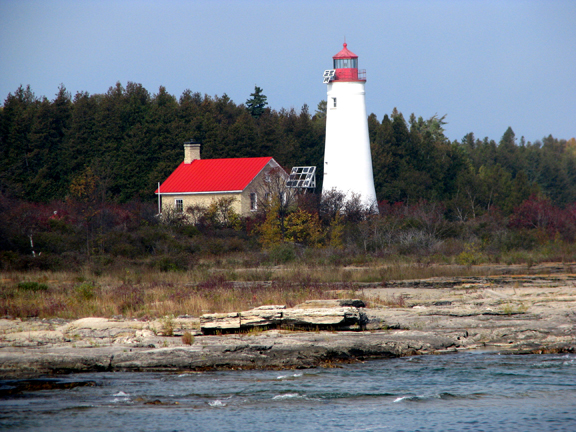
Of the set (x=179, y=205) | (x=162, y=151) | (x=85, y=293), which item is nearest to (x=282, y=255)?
Result: (x=85, y=293)

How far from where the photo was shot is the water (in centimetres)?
1030

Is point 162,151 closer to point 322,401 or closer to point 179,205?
point 179,205

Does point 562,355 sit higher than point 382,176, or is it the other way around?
point 382,176

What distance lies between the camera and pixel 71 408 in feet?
34.9

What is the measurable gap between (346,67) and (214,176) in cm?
987

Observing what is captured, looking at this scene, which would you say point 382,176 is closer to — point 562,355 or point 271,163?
point 271,163

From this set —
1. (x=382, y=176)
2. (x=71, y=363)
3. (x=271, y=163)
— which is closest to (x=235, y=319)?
(x=71, y=363)

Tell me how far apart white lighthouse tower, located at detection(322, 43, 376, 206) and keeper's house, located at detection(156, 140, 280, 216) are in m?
4.28

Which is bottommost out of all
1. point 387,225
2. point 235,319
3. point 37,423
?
point 37,423

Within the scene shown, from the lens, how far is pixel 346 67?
39000 mm

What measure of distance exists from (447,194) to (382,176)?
5.02 metres

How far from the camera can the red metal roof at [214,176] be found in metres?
40.1

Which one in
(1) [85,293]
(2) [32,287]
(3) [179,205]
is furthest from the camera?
(3) [179,205]

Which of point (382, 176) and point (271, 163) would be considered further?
point (382, 176)
